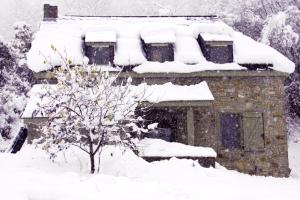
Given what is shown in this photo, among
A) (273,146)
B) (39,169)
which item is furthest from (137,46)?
(39,169)

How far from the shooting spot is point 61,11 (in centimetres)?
4509

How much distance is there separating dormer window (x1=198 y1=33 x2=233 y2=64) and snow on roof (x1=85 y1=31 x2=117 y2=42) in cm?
353

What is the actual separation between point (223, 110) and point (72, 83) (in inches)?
337

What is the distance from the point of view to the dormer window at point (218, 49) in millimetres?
16781

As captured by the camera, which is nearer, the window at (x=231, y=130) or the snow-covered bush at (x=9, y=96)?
the window at (x=231, y=130)

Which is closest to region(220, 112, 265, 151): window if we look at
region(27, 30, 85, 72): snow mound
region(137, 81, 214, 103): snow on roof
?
region(137, 81, 214, 103): snow on roof

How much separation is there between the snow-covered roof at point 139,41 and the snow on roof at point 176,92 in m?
0.90

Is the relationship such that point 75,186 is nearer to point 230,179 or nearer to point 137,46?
point 230,179

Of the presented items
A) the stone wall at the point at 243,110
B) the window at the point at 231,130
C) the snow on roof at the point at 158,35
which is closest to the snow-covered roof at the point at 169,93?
the stone wall at the point at 243,110

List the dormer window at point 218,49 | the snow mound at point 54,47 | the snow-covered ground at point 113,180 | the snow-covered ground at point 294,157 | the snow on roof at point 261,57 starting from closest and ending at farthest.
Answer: the snow-covered ground at point 113,180 → the snow mound at point 54,47 → the snow on roof at point 261,57 → the dormer window at point 218,49 → the snow-covered ground at point 294,157

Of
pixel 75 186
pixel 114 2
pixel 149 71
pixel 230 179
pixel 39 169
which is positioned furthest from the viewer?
pixel 114 2

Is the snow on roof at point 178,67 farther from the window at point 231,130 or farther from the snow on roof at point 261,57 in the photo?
the window at point 231,130

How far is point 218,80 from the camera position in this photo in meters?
16.4

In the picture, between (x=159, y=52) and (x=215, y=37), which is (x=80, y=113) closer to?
(x=159, y=52)
